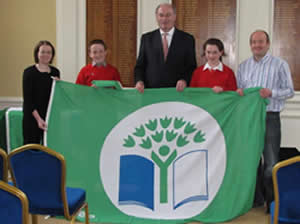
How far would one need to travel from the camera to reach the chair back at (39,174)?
1.98 metres

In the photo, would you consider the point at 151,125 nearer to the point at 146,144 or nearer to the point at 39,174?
the point at 146,144

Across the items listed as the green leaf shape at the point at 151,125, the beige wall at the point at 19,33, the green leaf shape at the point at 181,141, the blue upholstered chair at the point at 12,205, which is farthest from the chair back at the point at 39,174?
the beige wall at the point at 19,33

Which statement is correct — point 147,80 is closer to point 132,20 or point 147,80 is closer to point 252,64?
point 252,64

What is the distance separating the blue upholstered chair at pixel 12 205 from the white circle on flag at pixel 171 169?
5.25 ft

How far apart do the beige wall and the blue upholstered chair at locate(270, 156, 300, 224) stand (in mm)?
3733

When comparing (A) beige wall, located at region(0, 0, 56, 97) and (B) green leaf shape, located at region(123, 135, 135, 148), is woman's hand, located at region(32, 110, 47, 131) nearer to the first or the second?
(B) green leaf shape, located at region(123, 135, 135, 148)

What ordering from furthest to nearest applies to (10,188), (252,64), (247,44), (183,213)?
(247,44) < (252,64) < (183,213) < (10,188)

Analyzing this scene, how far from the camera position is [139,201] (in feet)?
9.34

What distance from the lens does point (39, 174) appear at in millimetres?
2000

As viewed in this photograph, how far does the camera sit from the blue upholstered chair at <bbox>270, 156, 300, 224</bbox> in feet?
5.89

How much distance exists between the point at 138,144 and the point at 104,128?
0.30 metres

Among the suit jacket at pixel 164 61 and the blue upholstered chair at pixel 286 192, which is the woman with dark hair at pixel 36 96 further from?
the blue upholstered chair at pixel 286 192

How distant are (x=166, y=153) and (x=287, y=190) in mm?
1162

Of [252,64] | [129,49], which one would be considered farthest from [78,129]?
[129,49]
